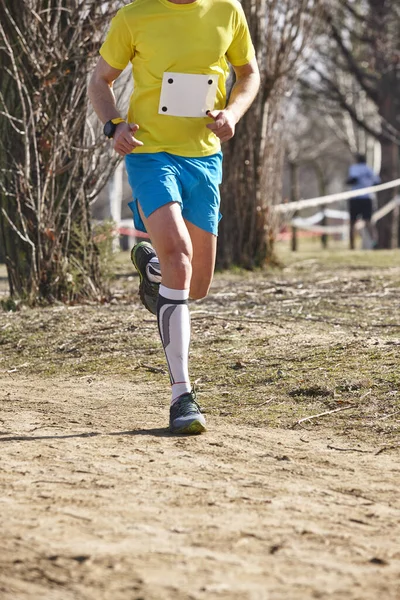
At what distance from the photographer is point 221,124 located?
463cm

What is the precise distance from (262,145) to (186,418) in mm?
7094

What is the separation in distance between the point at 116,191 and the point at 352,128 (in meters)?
21.8

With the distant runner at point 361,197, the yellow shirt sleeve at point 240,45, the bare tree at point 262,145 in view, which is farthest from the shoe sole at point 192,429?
the distant runner at point 361,197

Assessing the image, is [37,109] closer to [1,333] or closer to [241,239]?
[1,333]

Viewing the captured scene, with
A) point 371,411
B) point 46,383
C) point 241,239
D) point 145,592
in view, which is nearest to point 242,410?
point 371,411

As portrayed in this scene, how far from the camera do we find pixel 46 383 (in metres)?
5.75

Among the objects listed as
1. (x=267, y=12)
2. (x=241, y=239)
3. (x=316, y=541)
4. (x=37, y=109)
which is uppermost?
(x=267, y=12)

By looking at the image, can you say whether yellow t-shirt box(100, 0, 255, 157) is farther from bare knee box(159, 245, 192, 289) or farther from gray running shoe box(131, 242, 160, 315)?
gray running shoe box(131, 242, 160, 315)

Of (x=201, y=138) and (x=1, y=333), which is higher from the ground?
(x=201, y=138)

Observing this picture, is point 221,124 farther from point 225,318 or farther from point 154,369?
point 225,318

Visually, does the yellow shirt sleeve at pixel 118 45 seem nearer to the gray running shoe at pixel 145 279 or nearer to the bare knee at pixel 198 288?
the gray running shoe at pixel 145 279

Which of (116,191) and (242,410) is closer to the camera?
(242,410)

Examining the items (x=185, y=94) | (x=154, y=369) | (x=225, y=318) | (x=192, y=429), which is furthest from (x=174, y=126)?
(x=225, y=318)

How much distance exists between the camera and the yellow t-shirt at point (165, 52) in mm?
4688
